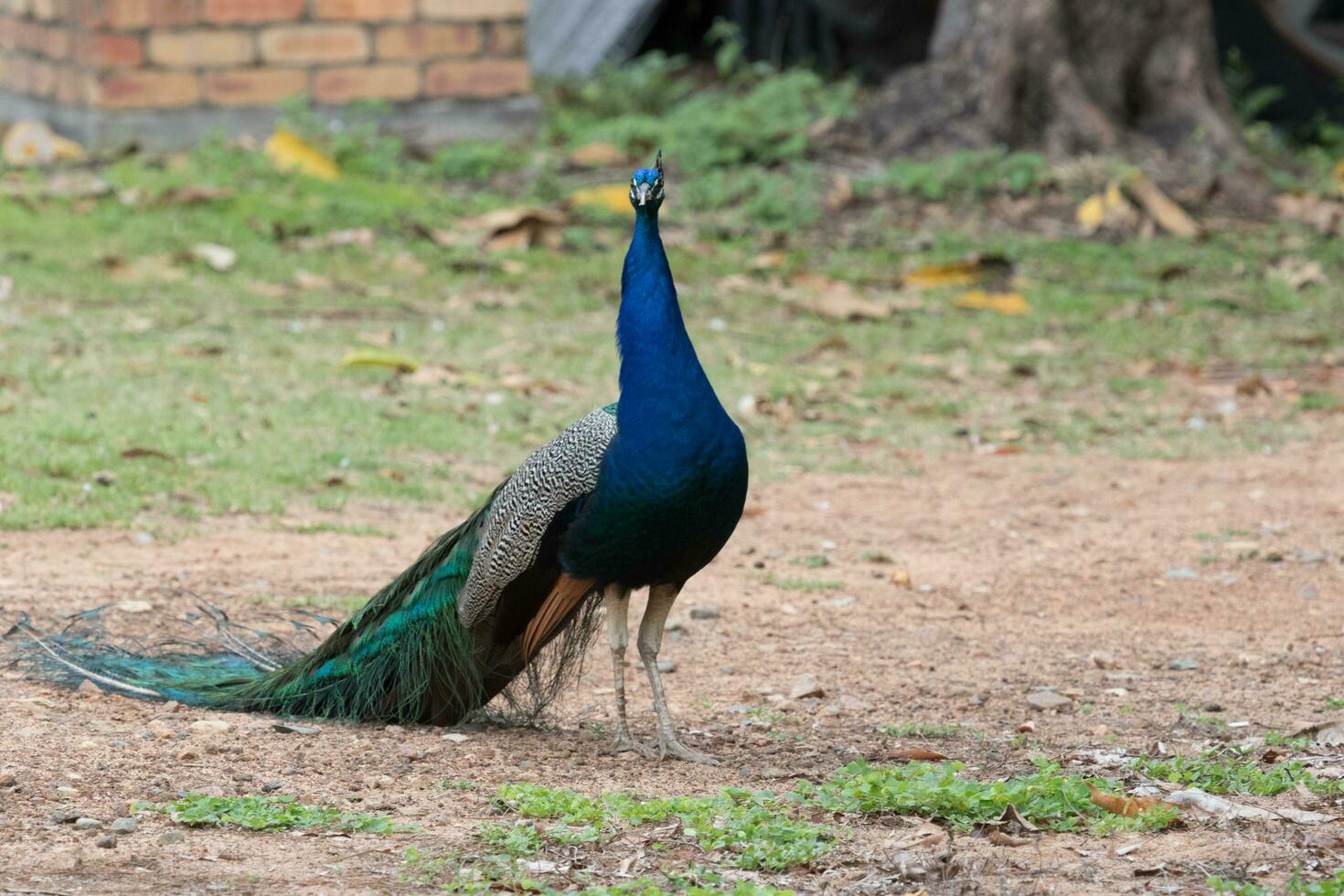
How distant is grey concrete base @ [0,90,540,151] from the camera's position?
1191 cm

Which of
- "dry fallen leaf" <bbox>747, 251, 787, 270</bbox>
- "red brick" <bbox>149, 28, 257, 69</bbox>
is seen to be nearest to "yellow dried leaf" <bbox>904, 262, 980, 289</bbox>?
"dry fallen leaf" <bbox>747, 251, 787, 270</bbox>

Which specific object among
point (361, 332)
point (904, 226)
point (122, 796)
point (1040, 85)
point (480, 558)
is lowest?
point (122, 796)

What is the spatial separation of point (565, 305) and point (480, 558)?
5479mm

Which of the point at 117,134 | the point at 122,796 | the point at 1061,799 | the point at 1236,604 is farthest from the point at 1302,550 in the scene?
the point at 117,134

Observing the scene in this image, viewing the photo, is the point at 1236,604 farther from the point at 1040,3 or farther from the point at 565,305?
the point at 1040,3

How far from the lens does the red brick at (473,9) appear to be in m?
12.4

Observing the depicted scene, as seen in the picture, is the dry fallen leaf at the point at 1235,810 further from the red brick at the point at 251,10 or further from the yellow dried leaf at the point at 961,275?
the red brick at the point at 251,10

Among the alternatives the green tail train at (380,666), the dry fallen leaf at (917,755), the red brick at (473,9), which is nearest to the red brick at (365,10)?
the red brick at (473,9)

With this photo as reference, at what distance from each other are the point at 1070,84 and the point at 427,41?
14.6 ft

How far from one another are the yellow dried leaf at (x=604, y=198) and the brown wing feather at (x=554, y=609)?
728 centimetres

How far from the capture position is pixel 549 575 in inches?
174

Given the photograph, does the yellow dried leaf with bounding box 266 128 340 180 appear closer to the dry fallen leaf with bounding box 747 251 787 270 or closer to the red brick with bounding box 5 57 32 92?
the red brick with bounding box 5 57 32 92

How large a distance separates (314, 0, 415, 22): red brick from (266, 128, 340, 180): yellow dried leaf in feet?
2.94

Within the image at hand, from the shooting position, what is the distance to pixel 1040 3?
39.7 feet
